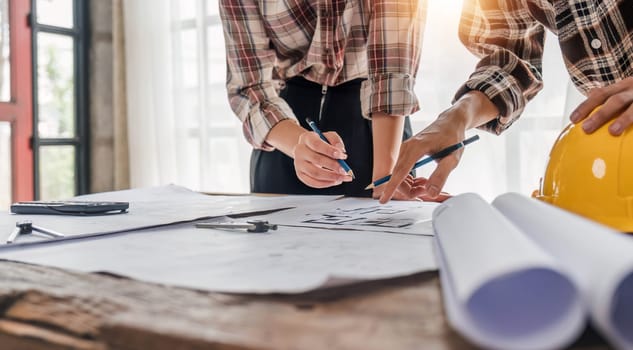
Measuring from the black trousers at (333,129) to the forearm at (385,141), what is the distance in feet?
0.37

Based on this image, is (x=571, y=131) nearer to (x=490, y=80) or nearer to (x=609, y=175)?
(x=609, y=175)

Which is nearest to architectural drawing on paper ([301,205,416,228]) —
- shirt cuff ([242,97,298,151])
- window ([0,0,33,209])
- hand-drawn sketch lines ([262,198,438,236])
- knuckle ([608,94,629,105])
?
hand-drawn sketch lines ([262,198,438,236])

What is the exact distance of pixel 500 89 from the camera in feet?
3.81

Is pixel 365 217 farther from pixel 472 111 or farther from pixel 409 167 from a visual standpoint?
pixel 472 111

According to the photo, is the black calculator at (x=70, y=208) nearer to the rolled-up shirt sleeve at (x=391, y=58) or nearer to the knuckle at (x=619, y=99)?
the rolled-up shirt sleeve at (x=391, y=58)

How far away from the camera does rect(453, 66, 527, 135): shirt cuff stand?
1.16m

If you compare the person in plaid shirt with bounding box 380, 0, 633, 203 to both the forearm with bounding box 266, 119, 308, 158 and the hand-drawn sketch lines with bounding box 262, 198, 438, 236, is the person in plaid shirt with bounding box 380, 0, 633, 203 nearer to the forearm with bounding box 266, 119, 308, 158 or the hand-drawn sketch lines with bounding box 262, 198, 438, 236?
the hand-drawn sketch lines with bounding box 262, 198, 438, 236

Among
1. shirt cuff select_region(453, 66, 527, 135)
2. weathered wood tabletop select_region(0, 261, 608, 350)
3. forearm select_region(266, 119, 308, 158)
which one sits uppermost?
shirt cuff select_region(453, 66, 527, 135)

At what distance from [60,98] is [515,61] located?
116 inches

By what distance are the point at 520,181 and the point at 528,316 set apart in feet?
6.96

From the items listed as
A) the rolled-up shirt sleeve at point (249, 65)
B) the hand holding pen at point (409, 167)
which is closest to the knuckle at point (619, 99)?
the hand holding pen at point (409, 167)

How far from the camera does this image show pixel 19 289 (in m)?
0.46

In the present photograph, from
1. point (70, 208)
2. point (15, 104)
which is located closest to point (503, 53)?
point (70, 208)

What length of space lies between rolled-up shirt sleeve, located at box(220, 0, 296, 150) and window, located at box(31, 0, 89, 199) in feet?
A: 7.39
